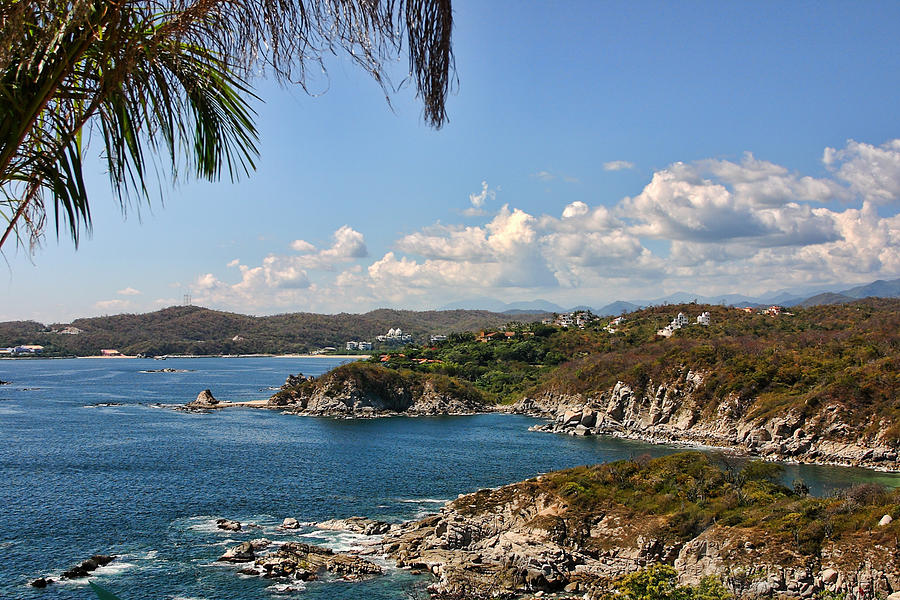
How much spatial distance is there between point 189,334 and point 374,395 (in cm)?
11944

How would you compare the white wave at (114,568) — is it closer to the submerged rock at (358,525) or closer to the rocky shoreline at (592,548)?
the rocky shoreline at (592,548)

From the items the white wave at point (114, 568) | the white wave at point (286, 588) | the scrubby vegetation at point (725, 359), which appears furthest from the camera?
the scrubby vegetation at point (725, 359)

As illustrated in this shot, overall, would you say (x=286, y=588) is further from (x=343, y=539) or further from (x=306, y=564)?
(x=343, y=539)

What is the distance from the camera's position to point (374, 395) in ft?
213

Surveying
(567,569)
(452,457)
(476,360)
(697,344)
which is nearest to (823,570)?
(567,569)

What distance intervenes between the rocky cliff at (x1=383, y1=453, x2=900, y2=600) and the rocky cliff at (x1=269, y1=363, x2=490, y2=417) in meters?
37.6

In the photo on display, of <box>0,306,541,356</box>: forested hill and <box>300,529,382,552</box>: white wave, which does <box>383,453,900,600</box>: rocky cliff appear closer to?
<box>300,529,382,552</box>: white wave

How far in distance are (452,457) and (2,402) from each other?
170 feet

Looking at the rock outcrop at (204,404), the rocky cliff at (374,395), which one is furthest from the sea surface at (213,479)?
the rocky cliff at (374,395)

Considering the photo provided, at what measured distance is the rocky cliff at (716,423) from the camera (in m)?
37.9

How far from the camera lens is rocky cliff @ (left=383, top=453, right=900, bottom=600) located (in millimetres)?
17281

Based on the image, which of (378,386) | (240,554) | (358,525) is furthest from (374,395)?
(240,554)

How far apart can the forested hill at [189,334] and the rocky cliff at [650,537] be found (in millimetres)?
136652

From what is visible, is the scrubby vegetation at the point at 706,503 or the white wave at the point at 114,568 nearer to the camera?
the scrubby vegetation at the point at 706,503
